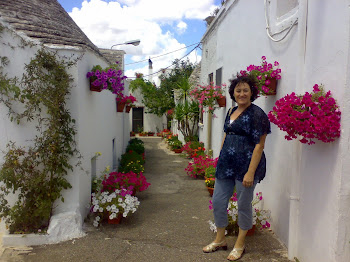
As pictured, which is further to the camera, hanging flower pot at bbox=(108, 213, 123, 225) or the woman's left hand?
hanging flower pot at bbox=(108, 213, 123, 225)

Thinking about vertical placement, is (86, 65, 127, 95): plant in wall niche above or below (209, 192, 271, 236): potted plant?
above

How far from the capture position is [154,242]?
3.67 meters

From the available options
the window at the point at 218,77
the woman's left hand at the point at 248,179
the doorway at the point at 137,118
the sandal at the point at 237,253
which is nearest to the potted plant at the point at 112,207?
the sandal at the point at 237,253

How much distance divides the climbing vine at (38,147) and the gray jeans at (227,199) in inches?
74.6

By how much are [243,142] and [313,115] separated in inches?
30.2

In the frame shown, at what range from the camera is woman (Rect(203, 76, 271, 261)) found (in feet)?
9.60

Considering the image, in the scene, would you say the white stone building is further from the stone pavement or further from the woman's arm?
the woman's arm

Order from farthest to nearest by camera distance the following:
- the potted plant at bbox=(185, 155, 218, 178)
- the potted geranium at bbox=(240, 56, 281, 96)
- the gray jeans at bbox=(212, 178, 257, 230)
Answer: the potted plant at bbox=(185, 155, 218, 178) < the potted geranium at bbox=(240, 56, 281, 96) < the gray jeans at bbox=(212, 178, 257, 230)

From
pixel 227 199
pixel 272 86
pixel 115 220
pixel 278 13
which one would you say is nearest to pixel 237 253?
pixel 227 199

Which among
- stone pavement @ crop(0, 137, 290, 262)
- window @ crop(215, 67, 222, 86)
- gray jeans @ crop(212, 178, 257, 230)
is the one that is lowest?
stone pavement @ crop(0, 137, 290, 262)

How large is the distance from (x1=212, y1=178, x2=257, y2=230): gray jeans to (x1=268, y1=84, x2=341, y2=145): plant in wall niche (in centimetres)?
82

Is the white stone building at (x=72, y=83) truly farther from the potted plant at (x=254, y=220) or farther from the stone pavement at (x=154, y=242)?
the potted plant at (x=254, y=220)

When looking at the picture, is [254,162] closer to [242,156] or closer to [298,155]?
[242,156]

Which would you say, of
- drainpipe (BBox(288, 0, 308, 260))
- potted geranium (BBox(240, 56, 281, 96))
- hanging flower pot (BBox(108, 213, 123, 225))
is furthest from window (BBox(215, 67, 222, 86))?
hanging flower pot (BBox(108, 213, 123, 225))
